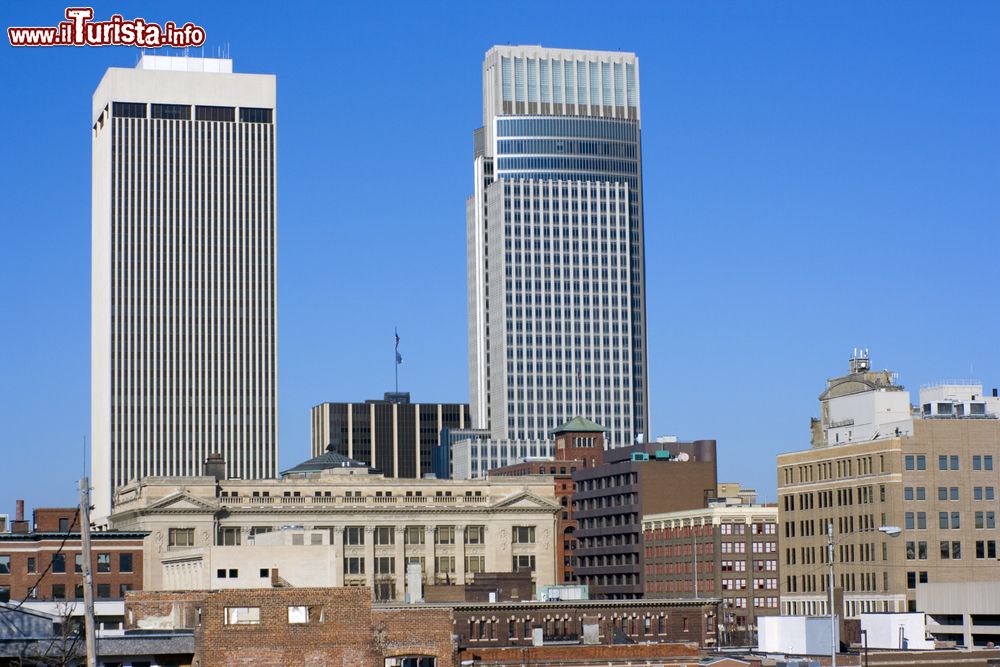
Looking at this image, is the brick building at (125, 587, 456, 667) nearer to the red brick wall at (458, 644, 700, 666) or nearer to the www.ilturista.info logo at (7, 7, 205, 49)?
the red brick wall at (458, 644, 700, 666)

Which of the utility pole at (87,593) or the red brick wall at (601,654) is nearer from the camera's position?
the utility pole at (87,593)

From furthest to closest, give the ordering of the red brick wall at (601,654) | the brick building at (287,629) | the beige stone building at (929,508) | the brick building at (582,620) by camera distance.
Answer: the beige stone building at (929,508)
the brick building at (582,620)
the red brick wall at (601,654)
the brick building at (287,629)

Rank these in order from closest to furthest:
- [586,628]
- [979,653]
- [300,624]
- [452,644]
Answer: [300,624] < [452,644] < [979,653] < [586,628]

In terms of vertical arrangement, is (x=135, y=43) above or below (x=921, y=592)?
above

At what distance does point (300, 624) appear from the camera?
236ft

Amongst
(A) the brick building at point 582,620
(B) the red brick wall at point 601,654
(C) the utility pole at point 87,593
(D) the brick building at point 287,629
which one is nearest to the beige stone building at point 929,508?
(A) the brick building at point 582,620

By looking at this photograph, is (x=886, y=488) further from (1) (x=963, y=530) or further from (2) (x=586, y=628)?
(2) (x=586, y=628)

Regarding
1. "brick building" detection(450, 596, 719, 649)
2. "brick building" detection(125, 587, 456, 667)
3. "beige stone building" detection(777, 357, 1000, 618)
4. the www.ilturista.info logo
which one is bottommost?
"brick building" detection(450, 596, 719, 649)

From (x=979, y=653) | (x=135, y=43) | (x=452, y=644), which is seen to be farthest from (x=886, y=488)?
(x=452, y=644)

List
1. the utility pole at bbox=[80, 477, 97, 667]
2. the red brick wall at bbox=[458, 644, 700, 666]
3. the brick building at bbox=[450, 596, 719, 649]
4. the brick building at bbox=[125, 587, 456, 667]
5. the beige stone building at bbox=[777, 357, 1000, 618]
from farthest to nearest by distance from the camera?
the beige stone building at bbox=[777, 357, 1000, 618], the brick building at bbox=[450, 596, 719, 649], the red brick wall at bbox=[458, 644, 700, 666], the brick building at bbox=[125, 587, 456, 667], the utility pole at bbox=[80, 477, 97, 667]

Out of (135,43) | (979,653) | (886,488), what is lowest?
(979,653)

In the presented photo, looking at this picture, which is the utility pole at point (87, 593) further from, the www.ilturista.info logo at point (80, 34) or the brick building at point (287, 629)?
the www.ilturista.info logo at point (80, 34)

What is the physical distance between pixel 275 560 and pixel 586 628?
161 feet

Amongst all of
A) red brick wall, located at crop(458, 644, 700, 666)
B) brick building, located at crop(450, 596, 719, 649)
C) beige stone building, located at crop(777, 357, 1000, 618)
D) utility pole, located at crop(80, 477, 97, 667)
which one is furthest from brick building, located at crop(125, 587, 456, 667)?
beige stone building, located at crop(777, 357, 1000, 618)
